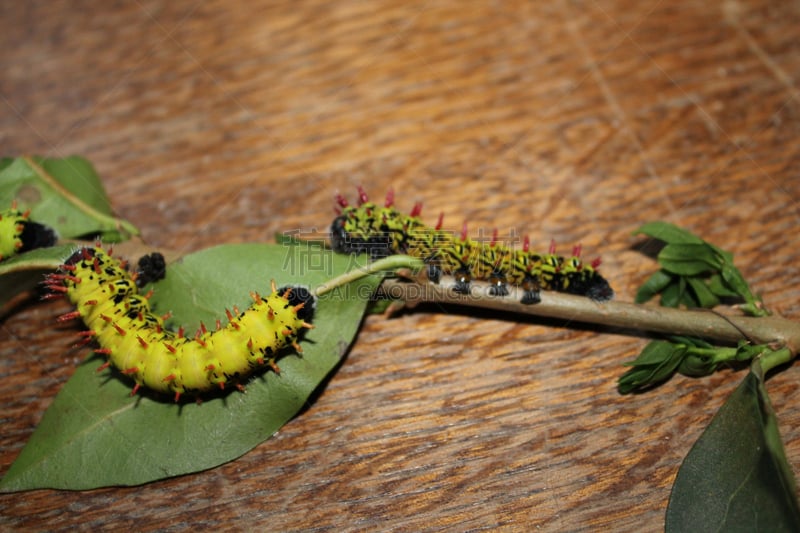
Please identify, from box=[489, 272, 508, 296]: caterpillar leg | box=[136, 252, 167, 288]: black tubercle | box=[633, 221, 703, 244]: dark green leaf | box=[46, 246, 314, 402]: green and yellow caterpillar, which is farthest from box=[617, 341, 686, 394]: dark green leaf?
box=[136, 252, 167, 288]: black tubercle

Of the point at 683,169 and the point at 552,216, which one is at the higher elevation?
the point at 683,169

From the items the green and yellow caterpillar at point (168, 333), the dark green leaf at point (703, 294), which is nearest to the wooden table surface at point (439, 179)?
the dark green leaf at point (703, 294)

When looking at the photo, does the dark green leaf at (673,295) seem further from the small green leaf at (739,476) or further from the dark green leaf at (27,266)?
the dark green leaf at (27,266)

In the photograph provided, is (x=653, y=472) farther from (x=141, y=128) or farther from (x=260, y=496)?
(x=141, y=128)

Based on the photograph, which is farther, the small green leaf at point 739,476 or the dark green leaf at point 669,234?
the dark green leaf at point 669,234

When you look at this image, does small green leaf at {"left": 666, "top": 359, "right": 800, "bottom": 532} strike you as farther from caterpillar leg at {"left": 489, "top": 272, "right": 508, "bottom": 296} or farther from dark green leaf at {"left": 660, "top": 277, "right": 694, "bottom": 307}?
caterpillar leg at {"left": 489, "top": 272, "right": 508, "bottom": 296}

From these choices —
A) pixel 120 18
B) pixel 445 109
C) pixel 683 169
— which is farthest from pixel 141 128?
pixel 683 169
